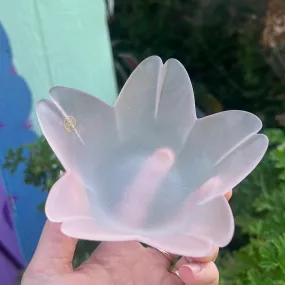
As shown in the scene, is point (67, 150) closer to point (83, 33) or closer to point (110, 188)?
point (110, 188)

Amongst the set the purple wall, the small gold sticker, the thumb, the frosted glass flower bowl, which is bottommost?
the purple wall

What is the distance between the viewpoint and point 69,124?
1.91 ft

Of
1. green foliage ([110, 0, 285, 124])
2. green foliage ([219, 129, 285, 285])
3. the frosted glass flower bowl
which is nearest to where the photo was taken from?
the frosted glass flower bowl

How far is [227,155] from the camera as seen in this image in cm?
60

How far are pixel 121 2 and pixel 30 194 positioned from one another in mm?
554

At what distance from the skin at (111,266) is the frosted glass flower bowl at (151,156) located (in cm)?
6

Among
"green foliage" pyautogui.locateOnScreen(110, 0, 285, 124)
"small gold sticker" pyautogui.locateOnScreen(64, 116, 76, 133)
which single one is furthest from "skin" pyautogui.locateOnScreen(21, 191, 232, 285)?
"green foliage" pyautogui.locateOnScreen(110, 0, 285, 124)

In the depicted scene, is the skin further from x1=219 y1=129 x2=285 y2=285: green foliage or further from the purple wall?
the purple wall

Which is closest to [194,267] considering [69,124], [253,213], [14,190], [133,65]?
[69,124]

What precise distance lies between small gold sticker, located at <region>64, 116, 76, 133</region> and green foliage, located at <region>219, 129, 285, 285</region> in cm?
36

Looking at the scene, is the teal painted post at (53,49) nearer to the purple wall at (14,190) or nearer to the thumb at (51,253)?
the purple wall at (14,190)

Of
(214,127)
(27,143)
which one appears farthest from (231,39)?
(214,127)

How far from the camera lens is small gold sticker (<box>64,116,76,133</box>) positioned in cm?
58

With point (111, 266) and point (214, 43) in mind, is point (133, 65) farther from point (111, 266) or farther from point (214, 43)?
point (111, 266)
